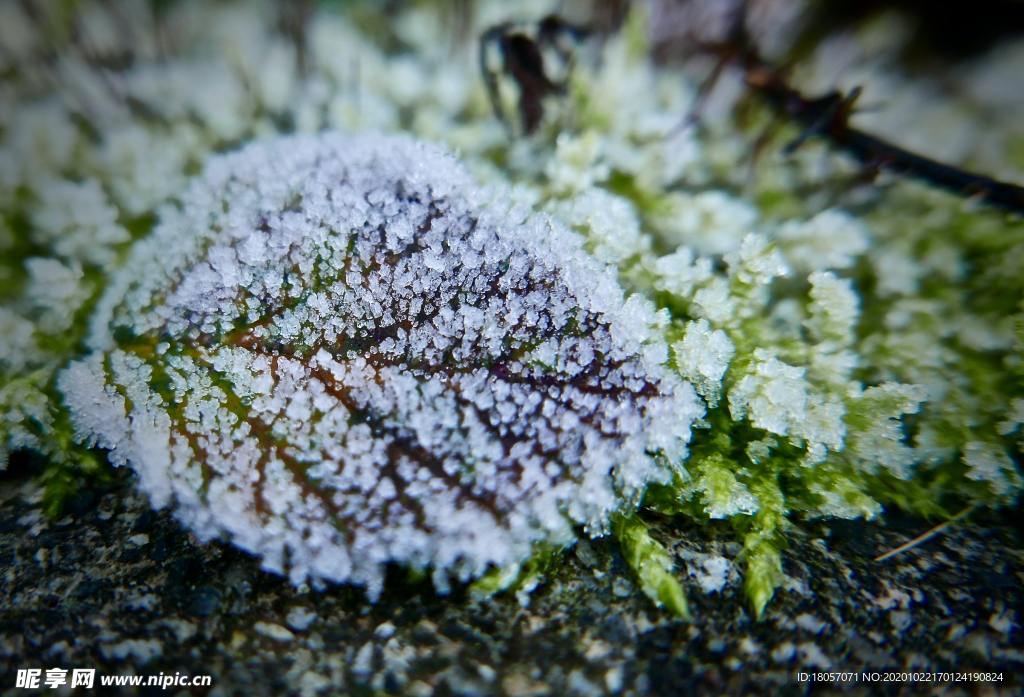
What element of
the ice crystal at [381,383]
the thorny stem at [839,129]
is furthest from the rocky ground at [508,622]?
the thorny stem at [839,129]

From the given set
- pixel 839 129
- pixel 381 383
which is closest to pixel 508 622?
pixel 381 383

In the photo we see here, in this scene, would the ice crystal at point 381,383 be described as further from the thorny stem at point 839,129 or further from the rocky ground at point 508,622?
the thorny stem at point 839,129

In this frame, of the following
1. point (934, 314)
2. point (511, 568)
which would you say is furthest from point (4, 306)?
point (934, 314)

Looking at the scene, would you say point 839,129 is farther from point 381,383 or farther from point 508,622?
point 508,622

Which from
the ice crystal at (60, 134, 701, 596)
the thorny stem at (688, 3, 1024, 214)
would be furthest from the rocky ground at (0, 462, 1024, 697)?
the thorny stem at (688, 3, 1024, 214)

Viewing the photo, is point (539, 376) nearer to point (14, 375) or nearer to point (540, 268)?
point (540, 268)

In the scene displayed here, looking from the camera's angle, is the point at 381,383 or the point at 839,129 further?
the point at 839,129
